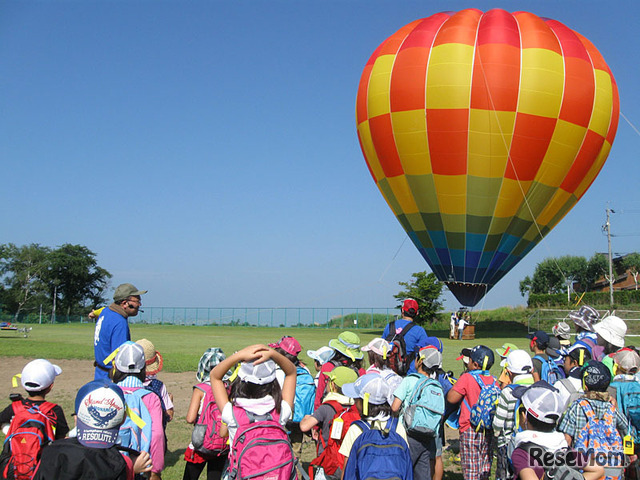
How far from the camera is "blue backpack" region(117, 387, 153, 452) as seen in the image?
3518 mm

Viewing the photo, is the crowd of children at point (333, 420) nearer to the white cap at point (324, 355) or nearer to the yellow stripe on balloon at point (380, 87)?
the white cap at point (324, 355)

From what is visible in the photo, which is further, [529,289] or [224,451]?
[529,289]

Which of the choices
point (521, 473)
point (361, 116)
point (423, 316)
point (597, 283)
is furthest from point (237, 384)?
point (597, 283)

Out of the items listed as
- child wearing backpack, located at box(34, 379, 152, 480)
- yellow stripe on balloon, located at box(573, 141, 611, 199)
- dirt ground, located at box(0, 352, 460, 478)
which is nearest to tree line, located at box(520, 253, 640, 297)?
yellow stripe on balloon, located at box(573, 141, 611, 199)

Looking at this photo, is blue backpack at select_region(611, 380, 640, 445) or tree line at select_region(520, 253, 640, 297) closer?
blue backpack at select_region(611, 380, 640, 445)

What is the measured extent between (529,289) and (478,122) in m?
77.7

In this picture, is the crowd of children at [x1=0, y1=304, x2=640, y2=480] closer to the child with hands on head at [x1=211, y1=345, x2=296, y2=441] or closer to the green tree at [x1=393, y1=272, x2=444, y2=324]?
the child with hands on head at [x1=211, y1=345, x2=296, y2=441]

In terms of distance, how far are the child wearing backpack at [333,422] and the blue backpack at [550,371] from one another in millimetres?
2850

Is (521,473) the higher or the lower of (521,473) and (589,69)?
the lower

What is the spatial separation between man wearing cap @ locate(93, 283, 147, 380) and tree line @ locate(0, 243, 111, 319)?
2826 inches

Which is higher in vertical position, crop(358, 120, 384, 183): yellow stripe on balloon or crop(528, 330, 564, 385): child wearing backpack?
crop(358, 120, 384, 183): yellow stripe on balloon

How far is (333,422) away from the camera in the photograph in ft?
13.0

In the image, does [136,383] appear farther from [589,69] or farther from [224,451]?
[589,69]

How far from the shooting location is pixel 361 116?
19.9 metres
